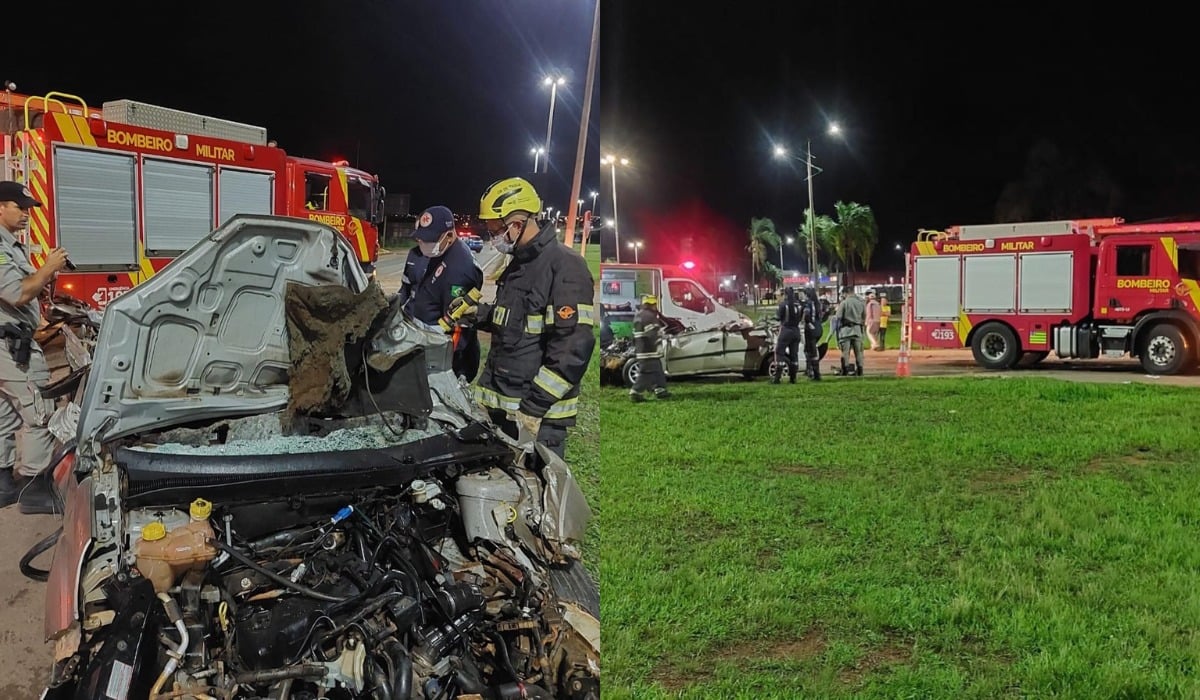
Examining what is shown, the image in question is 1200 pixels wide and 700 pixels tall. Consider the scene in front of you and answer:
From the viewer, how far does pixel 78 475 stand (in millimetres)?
1958

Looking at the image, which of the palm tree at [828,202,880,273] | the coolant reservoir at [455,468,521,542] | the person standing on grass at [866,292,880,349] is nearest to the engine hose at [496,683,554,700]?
the coolant reservoir at [455,468,521,542]

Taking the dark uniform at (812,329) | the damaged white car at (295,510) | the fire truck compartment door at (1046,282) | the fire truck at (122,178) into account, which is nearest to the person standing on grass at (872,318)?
the fire truck compartment door at (1046,282)

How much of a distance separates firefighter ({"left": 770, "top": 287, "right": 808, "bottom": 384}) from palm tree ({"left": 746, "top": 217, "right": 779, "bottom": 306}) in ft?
2.18

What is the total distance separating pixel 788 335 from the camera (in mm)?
8070

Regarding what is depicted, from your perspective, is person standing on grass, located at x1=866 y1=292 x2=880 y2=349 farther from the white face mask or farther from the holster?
the holster

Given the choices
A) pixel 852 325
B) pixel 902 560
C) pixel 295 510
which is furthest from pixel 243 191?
pixel 852 325

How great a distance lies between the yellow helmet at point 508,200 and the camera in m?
3.01

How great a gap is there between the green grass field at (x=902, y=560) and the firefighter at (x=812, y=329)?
10.1 ft

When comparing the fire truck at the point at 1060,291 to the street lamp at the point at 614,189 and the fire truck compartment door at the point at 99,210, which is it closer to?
the street lamp at the point at 614,189

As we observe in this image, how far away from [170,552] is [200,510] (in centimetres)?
14

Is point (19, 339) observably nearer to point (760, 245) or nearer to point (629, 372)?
point (629, 372)

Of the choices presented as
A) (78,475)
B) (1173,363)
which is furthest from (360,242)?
(1173,363)

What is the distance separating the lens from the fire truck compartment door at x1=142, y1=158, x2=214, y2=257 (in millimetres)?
3426

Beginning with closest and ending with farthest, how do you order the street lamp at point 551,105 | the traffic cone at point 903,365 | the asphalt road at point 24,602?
the asphalt road at point 24,602, the street lamp at point 551,105, the traffic cone at point 903,365
